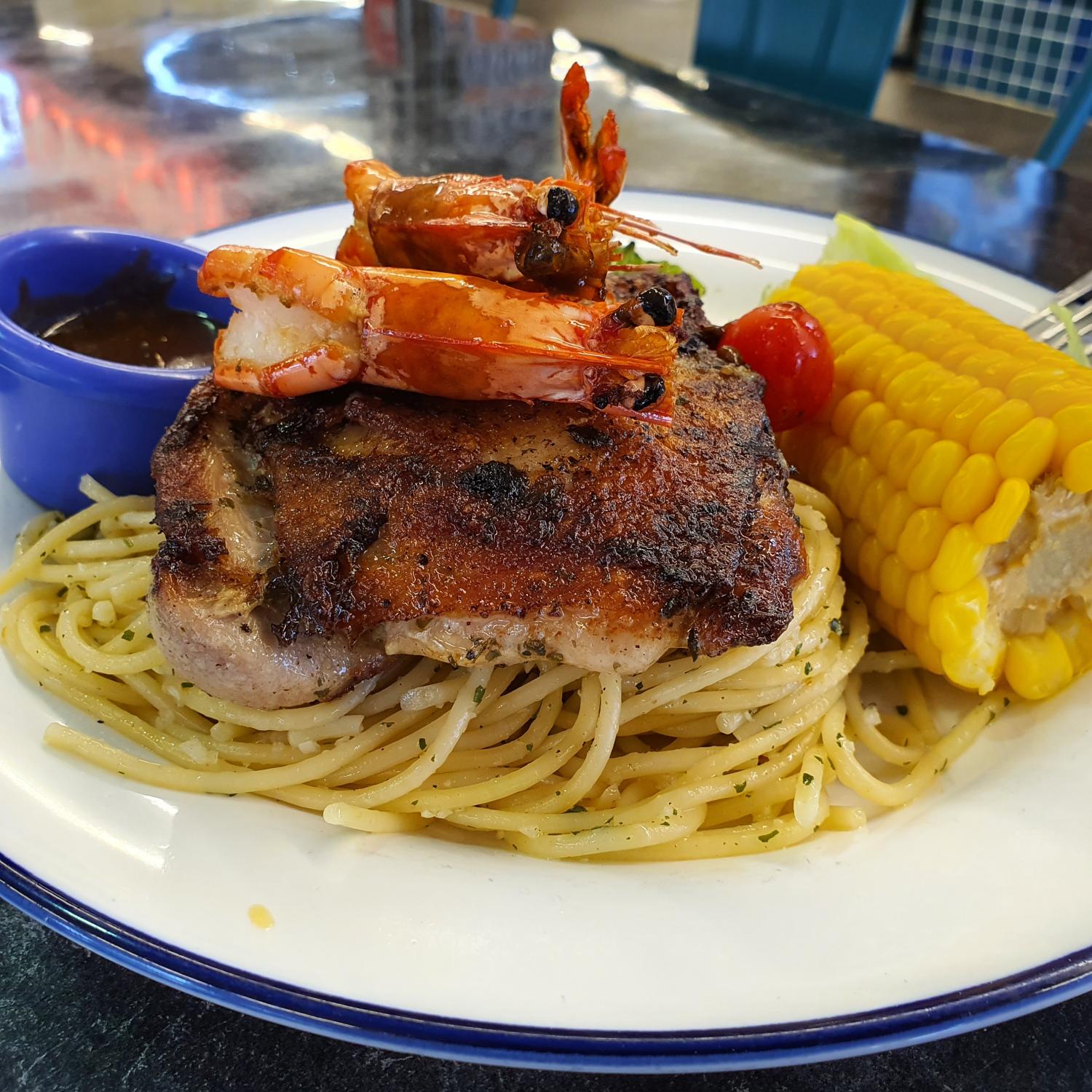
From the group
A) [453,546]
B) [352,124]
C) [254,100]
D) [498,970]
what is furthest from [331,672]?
[254,100]

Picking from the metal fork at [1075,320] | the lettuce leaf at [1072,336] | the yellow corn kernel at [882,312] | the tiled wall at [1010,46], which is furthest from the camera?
the tiled wall at [1010,46]

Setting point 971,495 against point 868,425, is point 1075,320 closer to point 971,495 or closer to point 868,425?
point 868,425

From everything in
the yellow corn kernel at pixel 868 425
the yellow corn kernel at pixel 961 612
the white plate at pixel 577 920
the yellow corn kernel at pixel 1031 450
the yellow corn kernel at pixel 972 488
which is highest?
the yellow corn kernel at pixel 1031 450

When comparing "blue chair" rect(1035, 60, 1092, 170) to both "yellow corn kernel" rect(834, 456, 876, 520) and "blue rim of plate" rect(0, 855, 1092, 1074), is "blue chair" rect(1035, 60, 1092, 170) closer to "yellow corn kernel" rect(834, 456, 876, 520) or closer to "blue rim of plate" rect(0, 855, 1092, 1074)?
"yellow corn kernel" rect(834, 456, 876, 520)

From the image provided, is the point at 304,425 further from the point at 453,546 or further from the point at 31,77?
the point at 31,77

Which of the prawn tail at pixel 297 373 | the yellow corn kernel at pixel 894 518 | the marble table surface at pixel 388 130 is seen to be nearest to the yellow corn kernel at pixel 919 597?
the yellow corn kernel at pixel 894 518

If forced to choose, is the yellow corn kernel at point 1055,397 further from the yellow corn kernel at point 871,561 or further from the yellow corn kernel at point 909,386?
the yellow corn kernel at point 871,561
